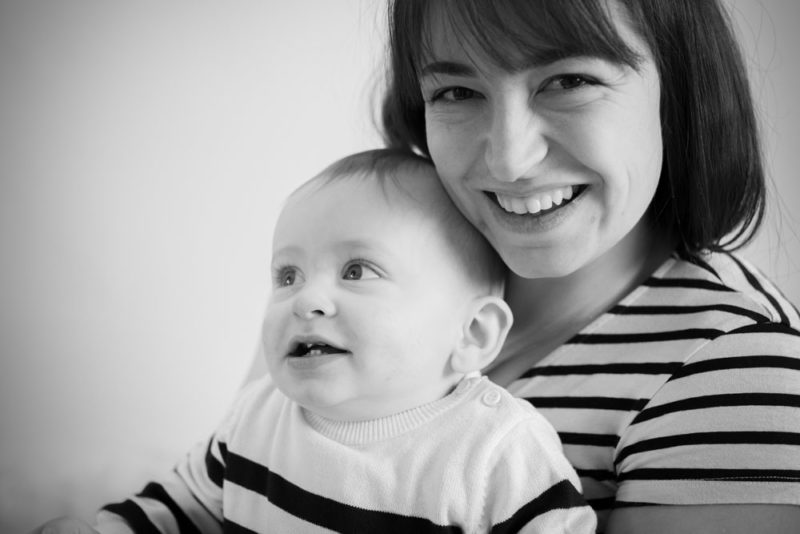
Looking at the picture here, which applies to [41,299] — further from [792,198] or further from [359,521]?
[792,198]

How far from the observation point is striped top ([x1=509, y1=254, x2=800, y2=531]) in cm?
104

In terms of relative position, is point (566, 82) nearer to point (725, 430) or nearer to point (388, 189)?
point (388, 189)

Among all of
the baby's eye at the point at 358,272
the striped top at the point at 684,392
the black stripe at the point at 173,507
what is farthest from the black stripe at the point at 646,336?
the black stripe at the point at 173,507

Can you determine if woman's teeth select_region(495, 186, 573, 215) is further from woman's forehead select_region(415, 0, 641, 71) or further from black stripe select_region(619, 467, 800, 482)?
black stripe select_region(619, 467, 800, 482)

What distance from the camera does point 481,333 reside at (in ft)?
3.85

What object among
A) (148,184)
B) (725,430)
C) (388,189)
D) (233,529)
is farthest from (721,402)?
(148,184)

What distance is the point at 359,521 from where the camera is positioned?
3.46 ft

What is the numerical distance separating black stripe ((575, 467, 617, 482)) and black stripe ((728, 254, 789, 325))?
309mm

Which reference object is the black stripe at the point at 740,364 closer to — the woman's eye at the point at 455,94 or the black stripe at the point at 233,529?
the woman's eye at the point at 455,94

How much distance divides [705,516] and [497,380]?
0.38 meters

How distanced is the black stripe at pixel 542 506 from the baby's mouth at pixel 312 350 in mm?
286

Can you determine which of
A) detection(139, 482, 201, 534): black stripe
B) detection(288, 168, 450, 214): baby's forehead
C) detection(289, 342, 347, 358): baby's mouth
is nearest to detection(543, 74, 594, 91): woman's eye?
detection(288, 168, 450, 214): baby's forehead

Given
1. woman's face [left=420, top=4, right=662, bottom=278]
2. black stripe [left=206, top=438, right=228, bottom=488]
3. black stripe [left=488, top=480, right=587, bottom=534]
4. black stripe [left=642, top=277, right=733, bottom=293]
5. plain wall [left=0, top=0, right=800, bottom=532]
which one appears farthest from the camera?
plain wall [left=0, top=0, right=800, bottom=532]

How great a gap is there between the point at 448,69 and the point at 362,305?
34 centimetres
